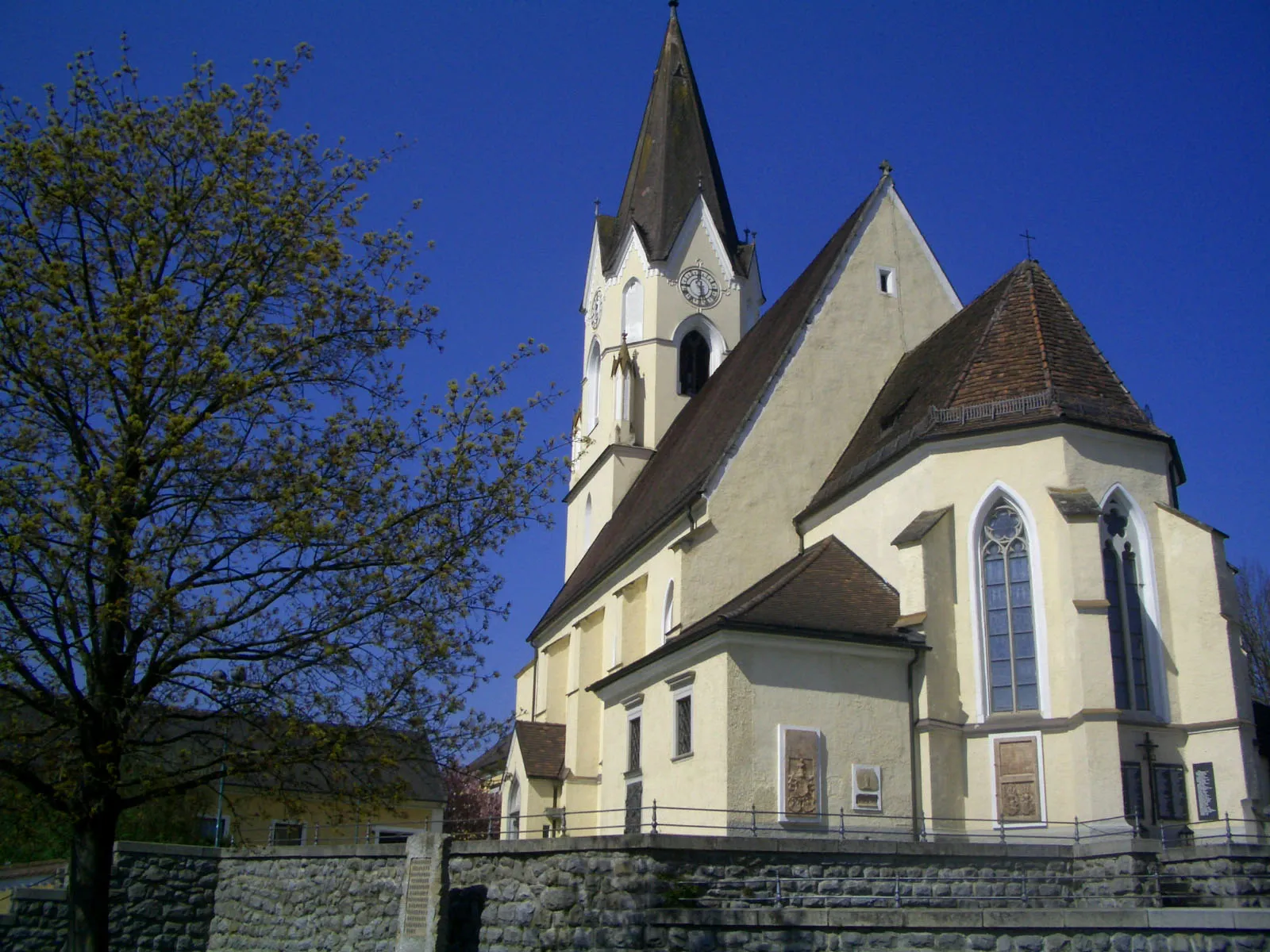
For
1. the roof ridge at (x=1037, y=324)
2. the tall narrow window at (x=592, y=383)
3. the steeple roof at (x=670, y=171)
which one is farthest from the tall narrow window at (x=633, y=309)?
the roof ridge at (x=1037, y=324)

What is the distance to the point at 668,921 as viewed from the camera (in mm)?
11945

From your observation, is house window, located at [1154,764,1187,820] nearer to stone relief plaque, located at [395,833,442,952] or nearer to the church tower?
stone relief plaque, located at [395,833,442,952]

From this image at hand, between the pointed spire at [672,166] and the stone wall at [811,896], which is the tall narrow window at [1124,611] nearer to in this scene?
the stone wall at [811,896]

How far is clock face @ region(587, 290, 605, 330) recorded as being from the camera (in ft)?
113

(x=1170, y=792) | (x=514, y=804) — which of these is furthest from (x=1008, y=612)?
(x=514, y=804)

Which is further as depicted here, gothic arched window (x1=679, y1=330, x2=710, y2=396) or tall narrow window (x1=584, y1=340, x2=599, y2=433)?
tall narrow window (x1=584, y1=340, x2=599, y2=433)

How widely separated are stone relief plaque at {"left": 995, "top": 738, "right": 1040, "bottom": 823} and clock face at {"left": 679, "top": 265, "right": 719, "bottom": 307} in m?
18.9

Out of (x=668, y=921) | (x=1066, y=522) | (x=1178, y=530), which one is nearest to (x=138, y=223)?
(x=668, y=921)

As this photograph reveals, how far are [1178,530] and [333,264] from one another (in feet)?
37.0

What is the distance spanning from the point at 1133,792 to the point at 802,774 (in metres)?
3.94

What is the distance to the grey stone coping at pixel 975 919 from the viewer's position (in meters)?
9.88

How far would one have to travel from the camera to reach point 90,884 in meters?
10.1

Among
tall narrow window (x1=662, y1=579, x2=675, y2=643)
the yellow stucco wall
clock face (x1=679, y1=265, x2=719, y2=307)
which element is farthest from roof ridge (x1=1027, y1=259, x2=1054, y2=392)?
clock face (x1=679, y1=265, x2=719, y2=307)

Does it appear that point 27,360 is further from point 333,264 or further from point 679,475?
point 679,475
